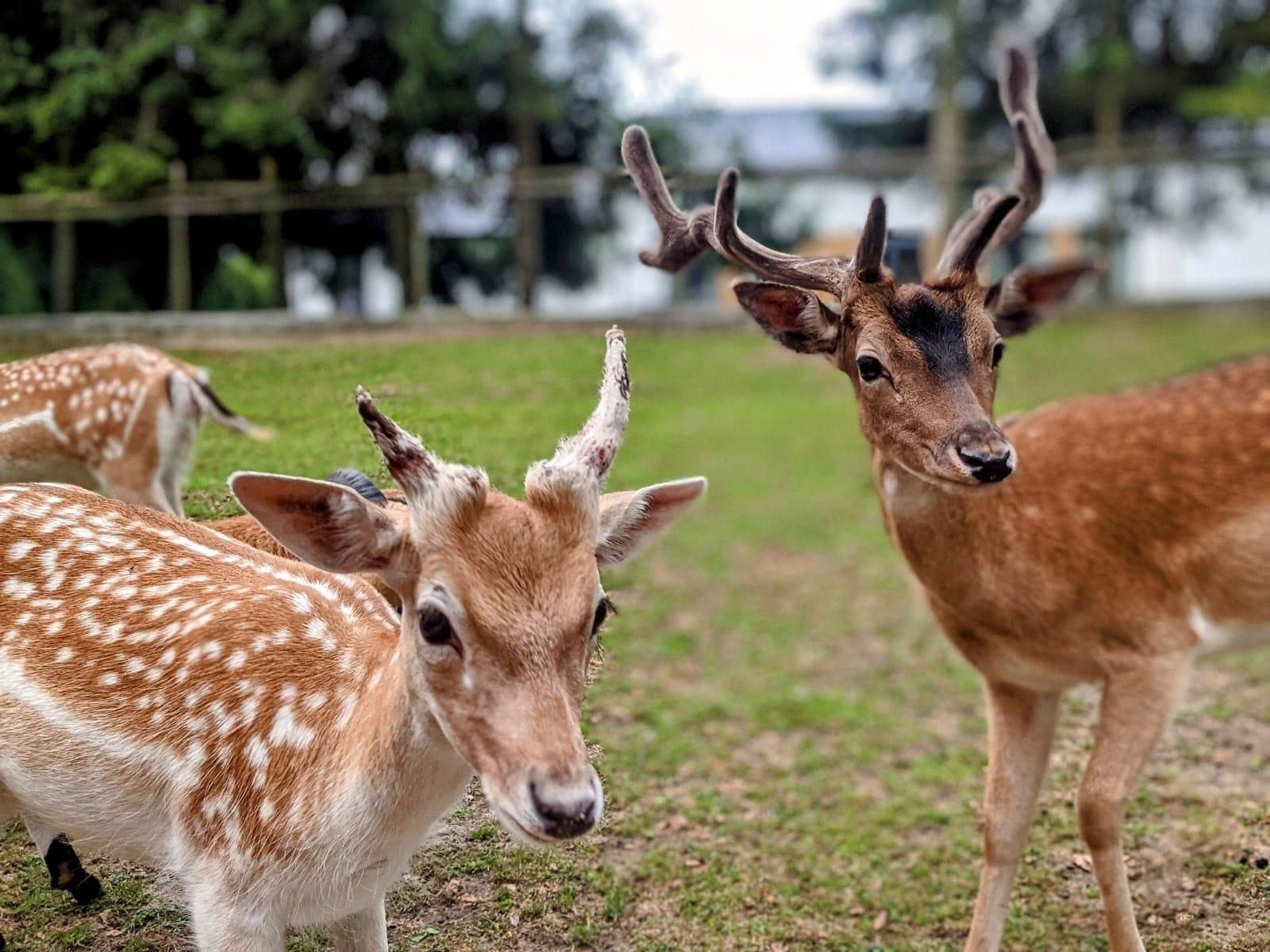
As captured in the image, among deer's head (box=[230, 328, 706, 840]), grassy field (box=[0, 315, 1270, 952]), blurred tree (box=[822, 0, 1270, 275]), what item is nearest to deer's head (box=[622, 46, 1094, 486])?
grassy field (box=[0, 315, 1270, 952])

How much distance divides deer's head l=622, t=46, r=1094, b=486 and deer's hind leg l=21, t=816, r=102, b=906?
7.19ft

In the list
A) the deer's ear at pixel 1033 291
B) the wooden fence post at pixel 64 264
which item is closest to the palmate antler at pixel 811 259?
the deer's ear at pixel 1033 291

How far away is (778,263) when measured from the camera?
127 inches

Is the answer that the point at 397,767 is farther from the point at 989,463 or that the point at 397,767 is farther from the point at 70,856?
the point at 989,463

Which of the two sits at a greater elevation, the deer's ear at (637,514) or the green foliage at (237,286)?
the green foliage at (237,286)

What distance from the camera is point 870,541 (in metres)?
8.56

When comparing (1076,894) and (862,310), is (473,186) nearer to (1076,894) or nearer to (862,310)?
(862,310)

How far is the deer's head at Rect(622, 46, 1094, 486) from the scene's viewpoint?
2906 mm

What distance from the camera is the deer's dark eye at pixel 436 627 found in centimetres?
204

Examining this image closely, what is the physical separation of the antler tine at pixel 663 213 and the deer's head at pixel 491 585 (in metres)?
1.25


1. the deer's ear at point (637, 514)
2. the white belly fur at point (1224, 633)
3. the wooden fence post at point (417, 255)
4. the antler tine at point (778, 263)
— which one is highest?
the antler tine at point (778, 263)

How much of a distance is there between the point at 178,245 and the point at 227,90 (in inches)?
20.6

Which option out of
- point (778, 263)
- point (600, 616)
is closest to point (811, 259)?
point (778, 263)

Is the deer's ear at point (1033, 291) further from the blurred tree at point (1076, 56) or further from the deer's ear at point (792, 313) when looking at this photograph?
the blurred tree at point (1076, 56)
